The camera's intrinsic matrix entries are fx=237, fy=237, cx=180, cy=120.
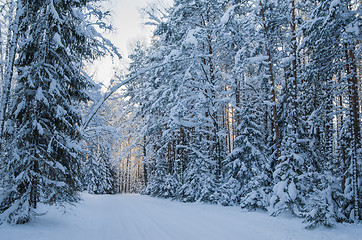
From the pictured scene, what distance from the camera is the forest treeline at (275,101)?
351 inches

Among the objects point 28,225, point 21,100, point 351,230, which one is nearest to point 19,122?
point 21,100

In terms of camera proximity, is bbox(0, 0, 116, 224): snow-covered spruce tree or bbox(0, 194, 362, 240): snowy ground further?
bbox(0, 0, 116, 224): snow-covered spruce tree

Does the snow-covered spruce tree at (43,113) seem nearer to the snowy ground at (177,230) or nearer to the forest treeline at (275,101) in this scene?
the snowy ground at (177,230)

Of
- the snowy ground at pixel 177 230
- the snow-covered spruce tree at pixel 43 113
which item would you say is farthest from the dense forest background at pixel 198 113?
the snowy ground at pixel 177 230

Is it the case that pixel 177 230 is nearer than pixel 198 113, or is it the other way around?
pixel 177 230

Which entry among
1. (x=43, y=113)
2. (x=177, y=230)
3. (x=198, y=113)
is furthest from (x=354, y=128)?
(x=43, y=113)

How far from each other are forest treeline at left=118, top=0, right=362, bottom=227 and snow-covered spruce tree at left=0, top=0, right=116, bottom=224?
3456mm

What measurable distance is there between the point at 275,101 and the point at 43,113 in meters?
11.2

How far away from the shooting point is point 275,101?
43.3ft

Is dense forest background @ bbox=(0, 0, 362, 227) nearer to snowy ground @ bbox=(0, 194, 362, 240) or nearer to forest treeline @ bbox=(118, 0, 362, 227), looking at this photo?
forest treeline @ bbox=(118, 0, 362, 227)

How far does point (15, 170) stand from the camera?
22.5 ft

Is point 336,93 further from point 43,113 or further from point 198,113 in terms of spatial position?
point 43,113

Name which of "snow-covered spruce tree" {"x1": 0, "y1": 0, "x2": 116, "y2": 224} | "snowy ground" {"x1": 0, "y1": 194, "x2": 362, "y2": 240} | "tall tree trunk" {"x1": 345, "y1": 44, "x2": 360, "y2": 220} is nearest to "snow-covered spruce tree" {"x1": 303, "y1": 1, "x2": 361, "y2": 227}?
"tall tree trunk" {"x1": 345, "y1": 44, "x2": 360, "y2": 220}

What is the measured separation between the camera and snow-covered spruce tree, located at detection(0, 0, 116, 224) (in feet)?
22.6
